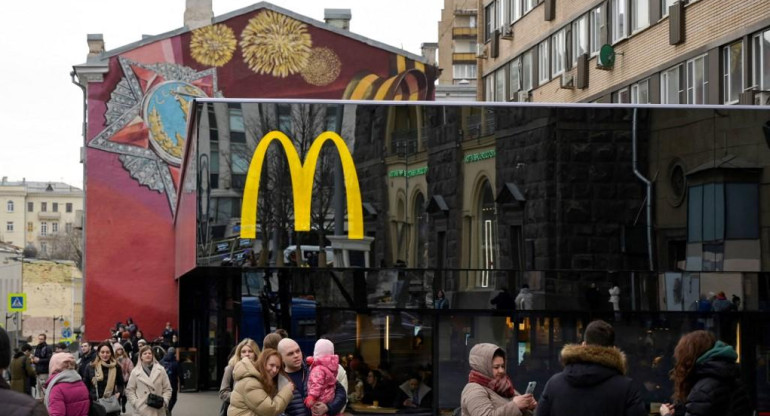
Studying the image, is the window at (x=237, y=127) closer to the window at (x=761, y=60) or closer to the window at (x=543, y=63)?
the window at (x=761, y=60)

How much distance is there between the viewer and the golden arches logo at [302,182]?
1873 cm

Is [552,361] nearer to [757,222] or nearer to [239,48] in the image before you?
[757,222]

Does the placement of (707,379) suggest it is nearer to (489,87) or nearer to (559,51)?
(559,51)

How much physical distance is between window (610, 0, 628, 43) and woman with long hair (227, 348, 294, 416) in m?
27.3

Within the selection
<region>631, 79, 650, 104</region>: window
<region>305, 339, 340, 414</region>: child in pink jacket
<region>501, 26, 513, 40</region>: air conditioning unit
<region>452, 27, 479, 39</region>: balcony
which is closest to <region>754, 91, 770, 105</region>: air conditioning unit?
<region>631, 79, 650, 104</region>: window

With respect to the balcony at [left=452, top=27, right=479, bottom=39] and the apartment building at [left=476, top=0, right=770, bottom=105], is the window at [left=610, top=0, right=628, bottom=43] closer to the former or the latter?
the apartment building at [left=476, top=0, right=770, bottom=105]

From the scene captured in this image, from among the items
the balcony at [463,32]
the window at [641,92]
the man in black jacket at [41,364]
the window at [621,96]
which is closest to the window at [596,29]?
the window at [621,96]

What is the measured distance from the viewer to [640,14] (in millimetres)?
35031

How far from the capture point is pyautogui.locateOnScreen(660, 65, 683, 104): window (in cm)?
3259

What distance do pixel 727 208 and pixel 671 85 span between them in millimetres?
15100

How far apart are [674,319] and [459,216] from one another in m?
3.17

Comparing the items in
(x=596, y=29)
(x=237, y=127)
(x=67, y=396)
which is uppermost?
(x=596, y=29)

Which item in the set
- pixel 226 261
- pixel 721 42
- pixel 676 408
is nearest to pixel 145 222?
pixel 721 42

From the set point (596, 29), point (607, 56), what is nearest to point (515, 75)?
point (596, 29)
